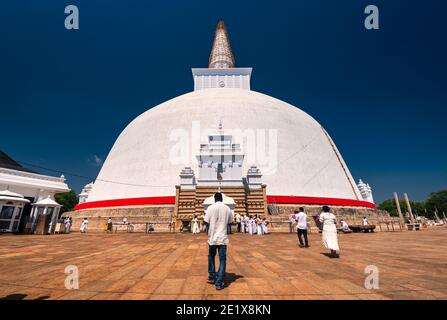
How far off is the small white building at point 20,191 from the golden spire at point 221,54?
3580cm

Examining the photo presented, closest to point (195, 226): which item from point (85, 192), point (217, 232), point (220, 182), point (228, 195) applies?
point (228, 195)

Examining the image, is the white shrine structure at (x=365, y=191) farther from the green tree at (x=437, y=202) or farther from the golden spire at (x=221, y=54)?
the green tree at (x=437, y=202)

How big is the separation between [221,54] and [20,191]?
1607 inches

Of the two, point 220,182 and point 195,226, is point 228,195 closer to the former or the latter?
point 220,182

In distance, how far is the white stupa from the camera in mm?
22906

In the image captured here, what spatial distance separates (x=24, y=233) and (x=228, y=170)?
1505cm

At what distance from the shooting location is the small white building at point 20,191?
14.1m

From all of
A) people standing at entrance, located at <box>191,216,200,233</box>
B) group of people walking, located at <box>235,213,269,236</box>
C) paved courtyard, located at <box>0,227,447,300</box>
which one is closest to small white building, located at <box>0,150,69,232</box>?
people standing at entrance, located at <box>191,216,200,233</box>

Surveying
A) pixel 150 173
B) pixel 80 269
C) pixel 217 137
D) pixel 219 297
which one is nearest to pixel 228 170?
pixel 217 137

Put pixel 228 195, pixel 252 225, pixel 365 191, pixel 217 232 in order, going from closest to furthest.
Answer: pixel 217 232 → pixel 252 225 → pixel 228 195 → pixel 365 191

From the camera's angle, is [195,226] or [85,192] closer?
[195,226]

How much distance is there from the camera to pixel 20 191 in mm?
16375

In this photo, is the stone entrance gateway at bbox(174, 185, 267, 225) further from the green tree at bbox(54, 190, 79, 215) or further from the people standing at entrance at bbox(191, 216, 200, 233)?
the green tree at bbox(54, 190, 79, 215)

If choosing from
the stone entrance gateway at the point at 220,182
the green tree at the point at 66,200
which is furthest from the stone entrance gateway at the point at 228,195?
the green tree at the point at 66,200
